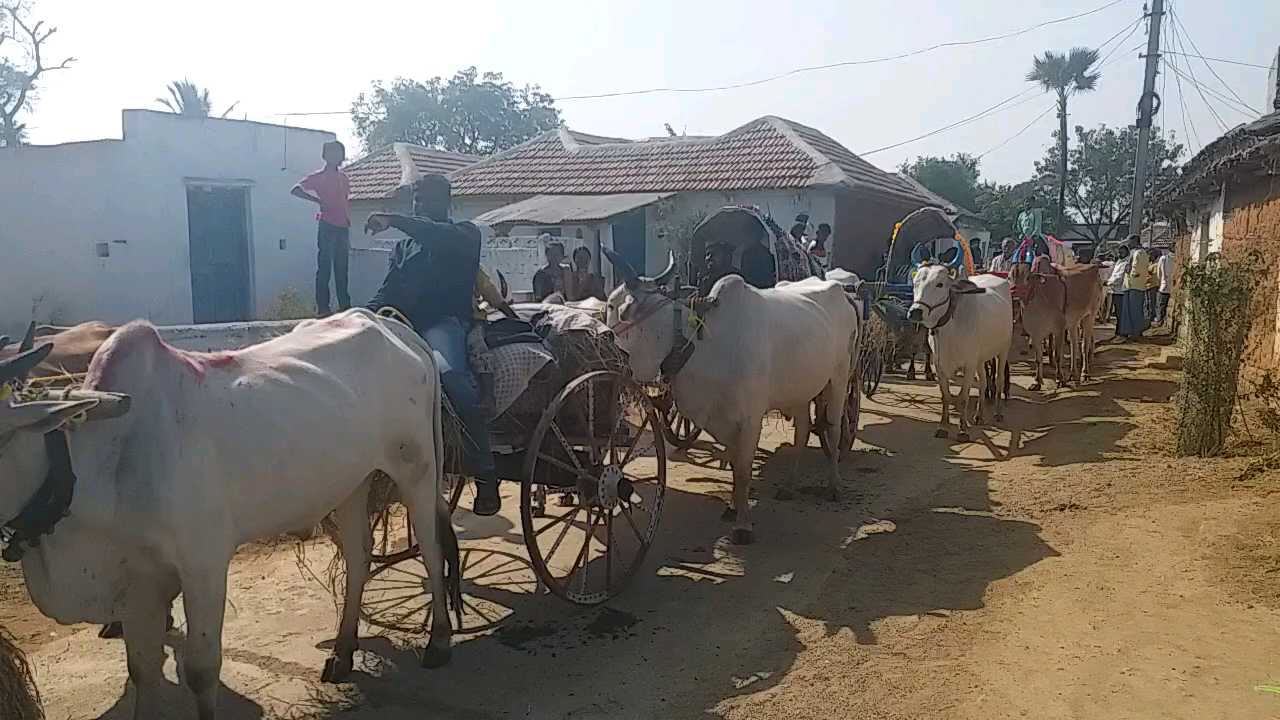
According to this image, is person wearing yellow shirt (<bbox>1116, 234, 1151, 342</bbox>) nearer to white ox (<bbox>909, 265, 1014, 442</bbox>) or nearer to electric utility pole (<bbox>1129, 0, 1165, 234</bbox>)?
electric utility pole (<bbox>1129, 0, 1165, 234</bbox>)

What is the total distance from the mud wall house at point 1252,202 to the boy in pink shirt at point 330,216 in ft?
26.5

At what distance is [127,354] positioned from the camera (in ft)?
11.1

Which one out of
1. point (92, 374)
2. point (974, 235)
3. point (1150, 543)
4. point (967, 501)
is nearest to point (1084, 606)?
point (1150, 543)

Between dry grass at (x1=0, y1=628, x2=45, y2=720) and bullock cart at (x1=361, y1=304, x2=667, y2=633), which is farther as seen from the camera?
bullock cart at (x1=361, y1=304, x2=667, y2=633)

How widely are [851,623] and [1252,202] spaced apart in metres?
9.30

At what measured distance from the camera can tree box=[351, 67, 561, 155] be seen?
43.2m

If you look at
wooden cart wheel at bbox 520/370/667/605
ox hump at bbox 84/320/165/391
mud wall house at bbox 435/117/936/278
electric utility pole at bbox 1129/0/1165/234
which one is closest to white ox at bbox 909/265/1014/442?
wooden cart wheel at bbox 520/370/667/605

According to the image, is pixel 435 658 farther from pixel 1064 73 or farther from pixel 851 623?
pixel 1064 73

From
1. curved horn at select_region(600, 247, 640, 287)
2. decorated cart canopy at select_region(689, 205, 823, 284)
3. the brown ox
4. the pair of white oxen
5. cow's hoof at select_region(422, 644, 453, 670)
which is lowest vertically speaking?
cow's hoof at select_region(422, 644, 453, 670)

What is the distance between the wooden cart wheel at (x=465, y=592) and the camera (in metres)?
5.32

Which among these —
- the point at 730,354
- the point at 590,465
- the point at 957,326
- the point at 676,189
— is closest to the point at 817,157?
the point at 676,189

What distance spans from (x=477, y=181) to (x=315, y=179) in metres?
12.6

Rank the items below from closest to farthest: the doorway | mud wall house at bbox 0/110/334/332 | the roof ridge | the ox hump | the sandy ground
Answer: the ox hump < the sandy ground < mud wall house at bbox 0/110/334/332 < the doorway < the roof ridge

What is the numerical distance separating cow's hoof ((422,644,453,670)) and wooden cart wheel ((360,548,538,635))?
41 centimetres
